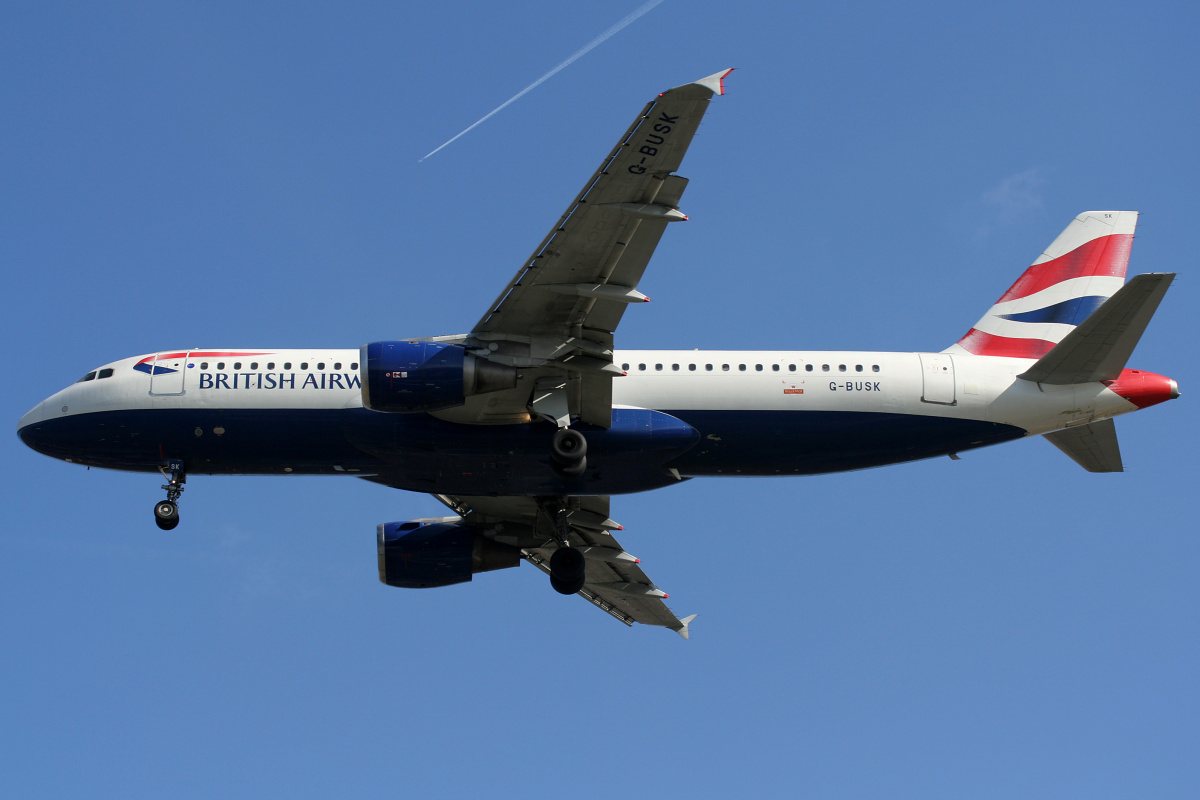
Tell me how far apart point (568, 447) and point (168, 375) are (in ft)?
34.7

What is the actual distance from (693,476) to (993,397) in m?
7.72

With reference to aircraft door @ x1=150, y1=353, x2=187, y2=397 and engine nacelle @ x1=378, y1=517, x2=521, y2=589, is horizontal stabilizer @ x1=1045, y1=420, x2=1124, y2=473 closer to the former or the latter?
engine nacelle @ x1=378, y1=517, x2=521, y2=589

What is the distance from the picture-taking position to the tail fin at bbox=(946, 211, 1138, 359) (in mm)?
32938

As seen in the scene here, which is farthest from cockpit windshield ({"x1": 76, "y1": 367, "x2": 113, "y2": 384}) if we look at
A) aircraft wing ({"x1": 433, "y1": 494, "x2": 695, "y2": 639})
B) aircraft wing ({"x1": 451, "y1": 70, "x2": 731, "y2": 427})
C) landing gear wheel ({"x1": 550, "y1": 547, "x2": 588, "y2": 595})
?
landing gear wheel ({"x1": 550, "y1": 547, "x2": 588, "y2": 595})

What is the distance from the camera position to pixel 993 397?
30422 mm

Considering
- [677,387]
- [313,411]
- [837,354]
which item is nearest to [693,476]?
[677,387]

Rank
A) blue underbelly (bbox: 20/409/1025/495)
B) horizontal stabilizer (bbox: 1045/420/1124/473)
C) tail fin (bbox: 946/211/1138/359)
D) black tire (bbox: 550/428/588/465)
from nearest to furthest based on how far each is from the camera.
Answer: black tire (bbox: 550/428/588/465) < blue underbelly (bbox: 20/409/1025/495) < horizontal stabilizer (bbox: 1045/420/1124/473) < tail fin (bbox: 946/211/1138/359)

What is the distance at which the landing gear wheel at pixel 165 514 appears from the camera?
31422mm

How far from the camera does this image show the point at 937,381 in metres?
30.6

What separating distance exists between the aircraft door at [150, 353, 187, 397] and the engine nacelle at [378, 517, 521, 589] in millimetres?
7747

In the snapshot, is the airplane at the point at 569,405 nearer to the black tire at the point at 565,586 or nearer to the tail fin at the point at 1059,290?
the tail fin at the point at 1059,290

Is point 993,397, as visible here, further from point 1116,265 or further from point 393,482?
point 393,482

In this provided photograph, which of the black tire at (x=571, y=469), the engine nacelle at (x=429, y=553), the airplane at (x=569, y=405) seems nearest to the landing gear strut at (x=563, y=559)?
the airplane at (x=569, y=405)

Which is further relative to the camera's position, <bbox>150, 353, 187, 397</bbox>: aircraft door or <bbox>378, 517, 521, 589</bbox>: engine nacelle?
<bbox>378, 517, 521, 589</bbox>: engine nacelle
